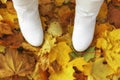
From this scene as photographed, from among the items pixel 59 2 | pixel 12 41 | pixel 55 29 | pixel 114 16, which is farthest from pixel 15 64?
pixel 114 16

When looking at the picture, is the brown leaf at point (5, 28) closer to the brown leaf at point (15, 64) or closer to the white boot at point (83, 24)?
the brown leaf at point (15, 64)

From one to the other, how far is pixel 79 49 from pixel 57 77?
0.48 feet

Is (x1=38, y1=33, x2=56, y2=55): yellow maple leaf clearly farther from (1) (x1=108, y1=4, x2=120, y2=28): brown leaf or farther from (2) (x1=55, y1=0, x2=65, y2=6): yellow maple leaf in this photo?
(1) (x1=108, y1=4, x2=120, y2=28): brown leaf

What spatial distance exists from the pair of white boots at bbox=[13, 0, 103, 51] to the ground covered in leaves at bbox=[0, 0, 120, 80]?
3cm

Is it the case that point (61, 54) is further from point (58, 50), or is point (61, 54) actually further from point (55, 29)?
point (55, 29)

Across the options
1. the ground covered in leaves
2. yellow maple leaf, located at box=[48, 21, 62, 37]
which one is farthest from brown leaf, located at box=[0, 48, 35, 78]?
yellow maple leaf, located at box=[48, 21, 62, 37]

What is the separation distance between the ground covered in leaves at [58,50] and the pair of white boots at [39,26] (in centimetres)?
3

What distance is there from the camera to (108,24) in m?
1.16

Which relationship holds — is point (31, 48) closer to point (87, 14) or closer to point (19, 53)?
point (19, 53)

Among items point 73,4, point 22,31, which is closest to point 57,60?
point 22,31

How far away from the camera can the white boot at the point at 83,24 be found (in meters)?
0.94

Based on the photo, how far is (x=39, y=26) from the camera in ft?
3.58

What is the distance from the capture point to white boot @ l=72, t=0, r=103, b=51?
0.94 meters

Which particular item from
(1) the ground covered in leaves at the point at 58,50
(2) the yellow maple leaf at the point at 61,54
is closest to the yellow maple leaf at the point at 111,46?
(1) the ground covered in leaves at the point at 58,50
